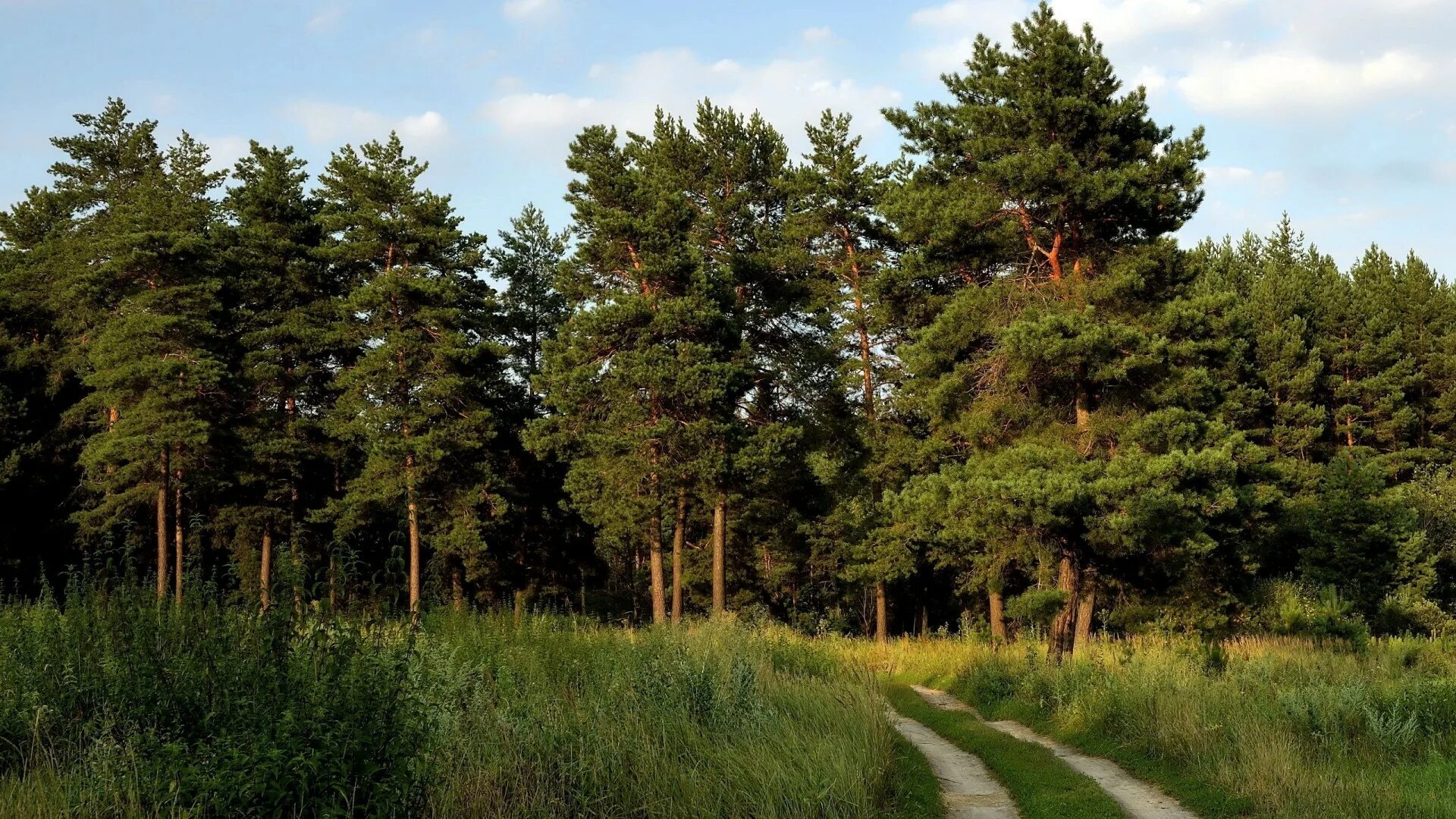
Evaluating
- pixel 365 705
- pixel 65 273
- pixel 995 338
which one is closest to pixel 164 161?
pixel 65 273

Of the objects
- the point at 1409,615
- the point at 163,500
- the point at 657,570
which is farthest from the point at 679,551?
the point at 1409,615

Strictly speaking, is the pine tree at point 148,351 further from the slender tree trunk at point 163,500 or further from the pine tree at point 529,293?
the pine tree at point 529,293

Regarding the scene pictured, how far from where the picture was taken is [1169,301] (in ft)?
67.6

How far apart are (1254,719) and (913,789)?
15.0ft

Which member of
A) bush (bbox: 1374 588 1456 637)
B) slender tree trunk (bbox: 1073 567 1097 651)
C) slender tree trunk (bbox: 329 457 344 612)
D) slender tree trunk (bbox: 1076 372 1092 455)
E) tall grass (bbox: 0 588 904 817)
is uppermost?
slender tree trunk (bbox: 1076 372 1092 455)

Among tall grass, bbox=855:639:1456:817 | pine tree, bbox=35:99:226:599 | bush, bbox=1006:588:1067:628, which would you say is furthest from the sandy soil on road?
pine tree, bbox=35:99:226:599

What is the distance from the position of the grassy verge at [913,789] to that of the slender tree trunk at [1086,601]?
10.1 metres

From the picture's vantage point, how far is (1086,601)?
70.4ft

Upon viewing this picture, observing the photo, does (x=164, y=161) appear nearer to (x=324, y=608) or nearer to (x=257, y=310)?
(x=257, y=310)

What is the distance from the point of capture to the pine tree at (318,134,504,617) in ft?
106

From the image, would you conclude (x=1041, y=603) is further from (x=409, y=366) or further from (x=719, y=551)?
(x=409, y=366)

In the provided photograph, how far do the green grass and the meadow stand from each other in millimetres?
54

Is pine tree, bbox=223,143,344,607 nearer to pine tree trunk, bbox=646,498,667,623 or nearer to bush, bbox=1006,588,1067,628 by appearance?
pine tree trunk, bbox=646,498,667,623

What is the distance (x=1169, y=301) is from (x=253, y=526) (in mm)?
33172
